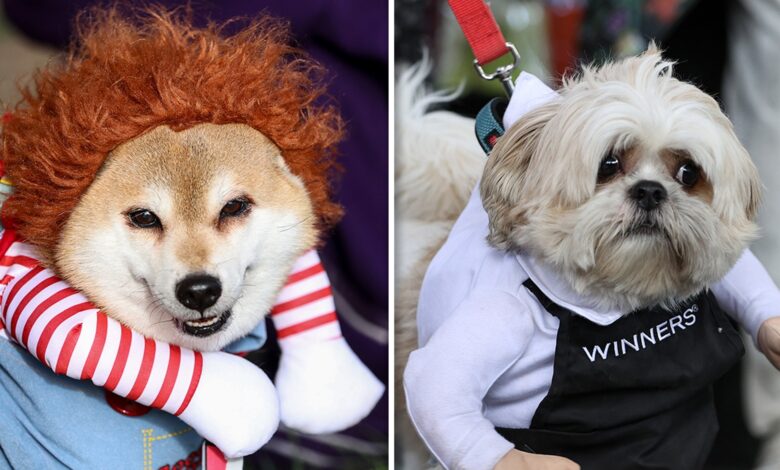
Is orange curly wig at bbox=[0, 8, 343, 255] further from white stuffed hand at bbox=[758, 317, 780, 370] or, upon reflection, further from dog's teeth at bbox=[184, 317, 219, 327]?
white stuffed hand at bbox=[758, 317, 780, 370]

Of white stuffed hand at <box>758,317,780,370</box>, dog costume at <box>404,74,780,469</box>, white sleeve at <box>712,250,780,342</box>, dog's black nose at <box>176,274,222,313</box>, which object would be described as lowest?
white stuffed hand at <box>758,317,780,370</box>

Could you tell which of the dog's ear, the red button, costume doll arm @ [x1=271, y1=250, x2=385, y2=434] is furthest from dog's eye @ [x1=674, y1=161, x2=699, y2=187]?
the red button

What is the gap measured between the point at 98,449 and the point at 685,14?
0.75 meters

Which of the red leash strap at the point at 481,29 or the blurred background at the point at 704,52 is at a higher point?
the red leash strap at the point at 481,29

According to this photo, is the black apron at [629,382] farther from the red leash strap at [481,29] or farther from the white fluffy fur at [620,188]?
the red leash strap at [481,29]

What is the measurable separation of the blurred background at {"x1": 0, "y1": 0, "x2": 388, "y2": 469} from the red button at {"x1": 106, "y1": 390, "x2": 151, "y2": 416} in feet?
0.48

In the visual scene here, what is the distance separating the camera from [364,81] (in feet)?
3.09

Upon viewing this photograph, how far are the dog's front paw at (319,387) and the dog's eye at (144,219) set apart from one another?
0.74 feet

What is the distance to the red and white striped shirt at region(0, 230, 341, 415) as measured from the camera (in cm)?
68

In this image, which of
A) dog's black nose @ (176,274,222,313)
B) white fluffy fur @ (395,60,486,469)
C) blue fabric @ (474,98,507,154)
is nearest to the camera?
dog's black nose @ (176,274,222,313)

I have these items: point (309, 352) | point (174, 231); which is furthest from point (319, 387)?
point (174, 231)

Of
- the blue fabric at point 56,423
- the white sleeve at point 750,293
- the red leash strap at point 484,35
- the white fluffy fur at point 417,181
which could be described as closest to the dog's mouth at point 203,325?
the blue fabric at point 56,423

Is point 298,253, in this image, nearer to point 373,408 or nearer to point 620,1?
point 373,408

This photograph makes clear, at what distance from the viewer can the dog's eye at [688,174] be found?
722 millimetres
